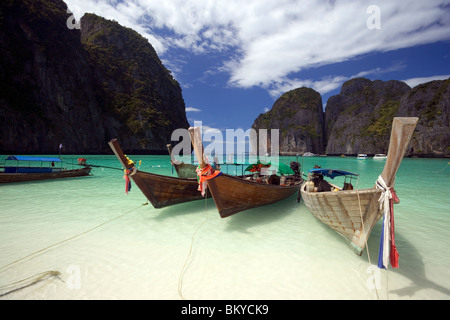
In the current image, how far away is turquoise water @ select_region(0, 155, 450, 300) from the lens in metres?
3.79

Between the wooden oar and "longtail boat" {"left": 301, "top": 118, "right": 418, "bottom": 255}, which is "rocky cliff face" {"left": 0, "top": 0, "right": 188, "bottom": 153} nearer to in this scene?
"longtail boat" {"left": 301, "top": 118, "right": 418, "bottom": 255}

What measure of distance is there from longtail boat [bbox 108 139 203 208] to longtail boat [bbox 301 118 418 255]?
5.58m

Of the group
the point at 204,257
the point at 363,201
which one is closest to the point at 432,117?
the point at 363,201

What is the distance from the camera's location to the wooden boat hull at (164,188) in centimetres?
770

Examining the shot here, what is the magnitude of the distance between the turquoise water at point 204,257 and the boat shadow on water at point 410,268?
0.07 ft

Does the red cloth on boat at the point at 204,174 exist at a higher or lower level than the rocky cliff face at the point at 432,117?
lower

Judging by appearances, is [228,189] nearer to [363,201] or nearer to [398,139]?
[363,201]

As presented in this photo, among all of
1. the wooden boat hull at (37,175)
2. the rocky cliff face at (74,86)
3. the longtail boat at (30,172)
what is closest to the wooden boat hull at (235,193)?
the longtail boat at (30,172)

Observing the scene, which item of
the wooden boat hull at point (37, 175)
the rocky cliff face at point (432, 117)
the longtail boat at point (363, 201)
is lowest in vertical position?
the wooden boat hull at point (37, 175)

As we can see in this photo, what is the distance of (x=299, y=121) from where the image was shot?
473 ft

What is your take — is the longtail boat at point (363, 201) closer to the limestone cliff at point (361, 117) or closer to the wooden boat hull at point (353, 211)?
the wooden boat hull at point (353, 211)

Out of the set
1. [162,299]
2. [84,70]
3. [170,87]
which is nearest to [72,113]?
[84,70]

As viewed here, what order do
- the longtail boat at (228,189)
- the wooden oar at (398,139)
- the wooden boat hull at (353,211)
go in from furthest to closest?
1. the longtail boat at (228,189)
2. the wooden boat hull at (353,211)
3. the wooden oar at (398,139)

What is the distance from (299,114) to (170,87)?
3783 inches
